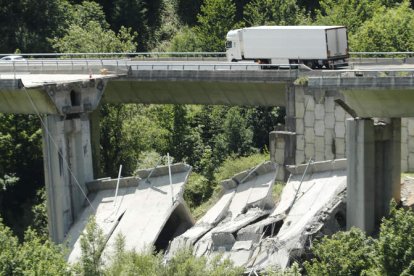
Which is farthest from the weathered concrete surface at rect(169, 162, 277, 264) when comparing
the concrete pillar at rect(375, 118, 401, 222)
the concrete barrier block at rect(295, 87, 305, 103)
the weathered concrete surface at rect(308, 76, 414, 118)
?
the weathered concrete surface at rect(308, 76, 414, 118)

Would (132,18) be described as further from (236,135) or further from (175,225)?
(175,225)

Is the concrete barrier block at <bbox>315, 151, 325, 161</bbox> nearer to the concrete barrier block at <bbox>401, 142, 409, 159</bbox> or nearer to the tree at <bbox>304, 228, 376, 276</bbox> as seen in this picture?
the concrete barrier block at <bbox>401, 142, 409, 159</bbox>

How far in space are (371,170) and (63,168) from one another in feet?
49.6

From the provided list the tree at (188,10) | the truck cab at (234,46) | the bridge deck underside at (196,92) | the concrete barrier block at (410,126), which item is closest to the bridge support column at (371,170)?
the concrete barrier block at (410,126)

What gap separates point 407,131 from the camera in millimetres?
56250

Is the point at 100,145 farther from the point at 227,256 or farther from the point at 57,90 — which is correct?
the point at 227,256

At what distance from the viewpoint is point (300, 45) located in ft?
205

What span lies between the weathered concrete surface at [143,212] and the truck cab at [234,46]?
391 inches

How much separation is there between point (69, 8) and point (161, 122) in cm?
2423

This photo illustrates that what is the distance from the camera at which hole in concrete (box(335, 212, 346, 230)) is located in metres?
51.8

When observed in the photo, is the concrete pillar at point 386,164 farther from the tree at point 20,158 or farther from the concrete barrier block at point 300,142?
the tree at point 20,158

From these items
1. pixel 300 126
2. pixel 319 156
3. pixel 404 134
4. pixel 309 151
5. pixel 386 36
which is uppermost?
pixel 386 36

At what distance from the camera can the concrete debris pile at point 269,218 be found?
165 ft

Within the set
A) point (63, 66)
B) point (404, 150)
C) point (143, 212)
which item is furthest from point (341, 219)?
point (63, 66)
